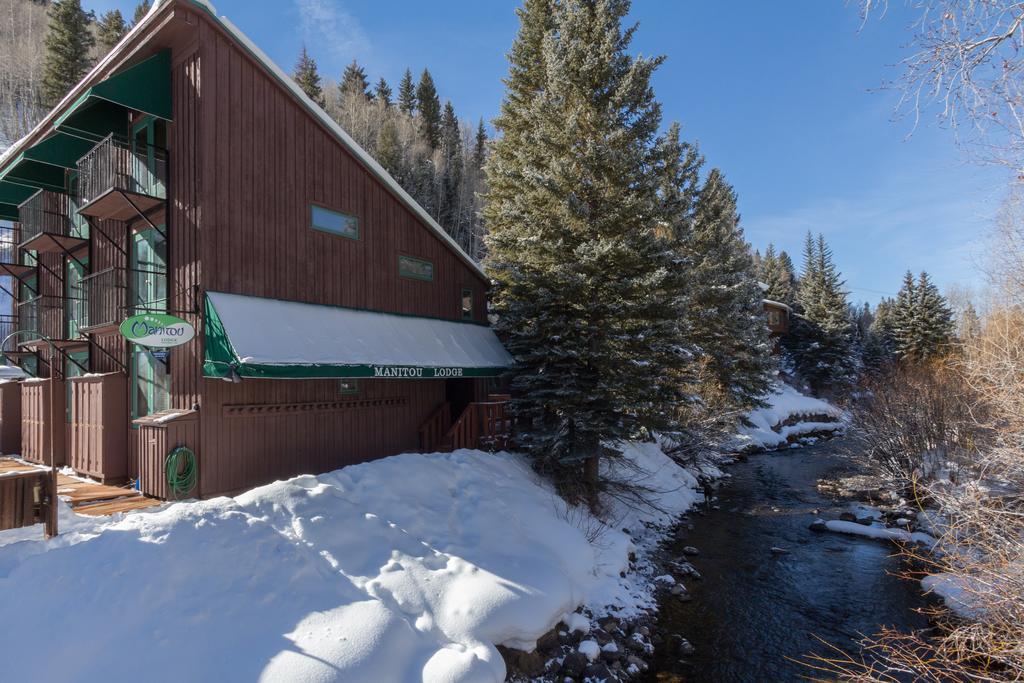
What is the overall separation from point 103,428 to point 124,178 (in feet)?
17.6

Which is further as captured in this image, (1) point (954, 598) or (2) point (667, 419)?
(2) point (667, 419)

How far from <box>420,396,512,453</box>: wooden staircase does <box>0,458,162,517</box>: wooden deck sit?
617cm

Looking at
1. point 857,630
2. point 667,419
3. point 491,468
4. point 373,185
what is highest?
point 373,185

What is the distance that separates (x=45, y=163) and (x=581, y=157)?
43.8 feet

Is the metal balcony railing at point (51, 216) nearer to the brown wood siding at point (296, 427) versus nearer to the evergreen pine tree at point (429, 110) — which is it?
the brown wood siding at point (296, 427)

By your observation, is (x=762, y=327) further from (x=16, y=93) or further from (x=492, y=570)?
(x=16, y=93)

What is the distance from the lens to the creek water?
27.7 ft

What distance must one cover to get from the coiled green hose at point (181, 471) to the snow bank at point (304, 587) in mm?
1450

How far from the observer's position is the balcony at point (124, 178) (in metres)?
10.7

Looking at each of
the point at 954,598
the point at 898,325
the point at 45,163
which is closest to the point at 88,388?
the point at 45,163

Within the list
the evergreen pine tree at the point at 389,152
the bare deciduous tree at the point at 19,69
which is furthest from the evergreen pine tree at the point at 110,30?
the evergreen pine tree at the point at 389,152

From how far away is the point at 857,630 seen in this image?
9.16 m

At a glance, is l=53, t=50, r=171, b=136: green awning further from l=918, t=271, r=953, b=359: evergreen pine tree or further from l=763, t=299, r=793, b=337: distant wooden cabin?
l=918, t=271, r=953, b=359: evergreen pine tree

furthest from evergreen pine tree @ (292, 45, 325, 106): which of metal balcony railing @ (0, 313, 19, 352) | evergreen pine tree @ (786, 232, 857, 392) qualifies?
evergreen pine tree @ (786, 232, 857, 392)
